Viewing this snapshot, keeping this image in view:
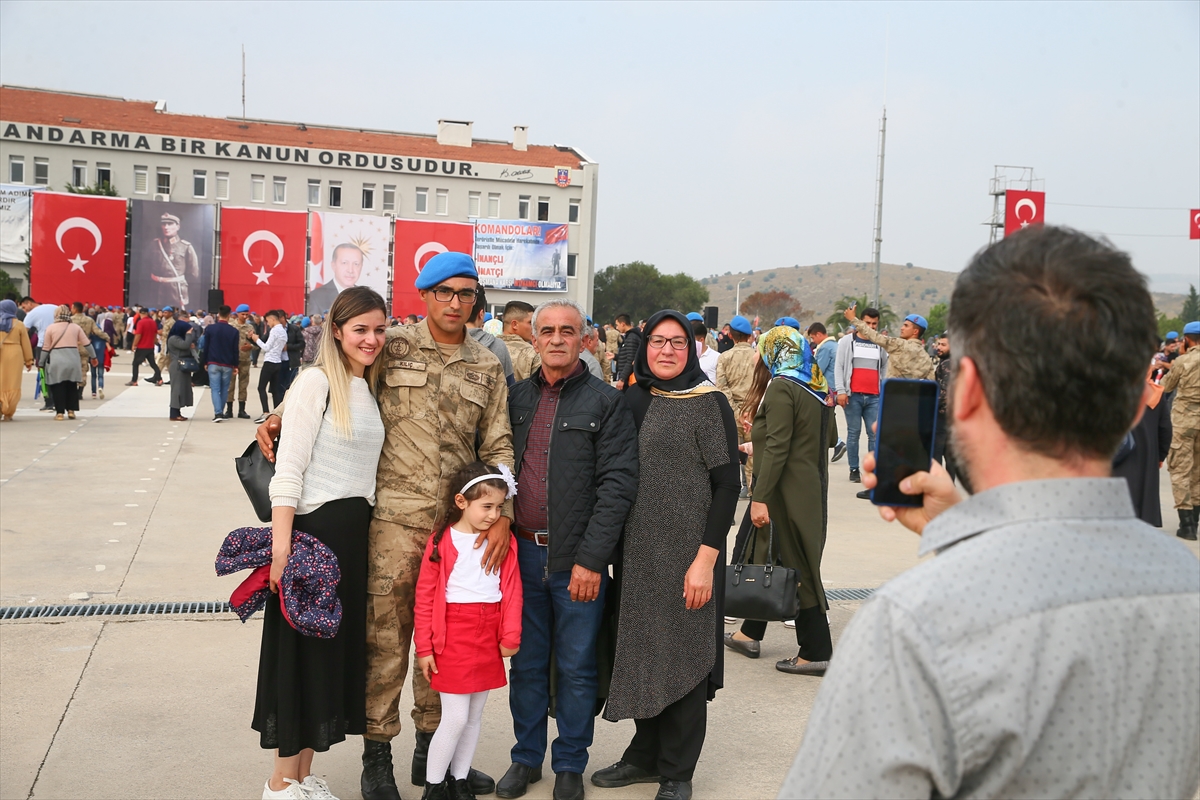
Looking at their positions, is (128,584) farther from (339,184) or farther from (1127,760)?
(339,184)

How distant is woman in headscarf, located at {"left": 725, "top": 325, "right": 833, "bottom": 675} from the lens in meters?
5.20

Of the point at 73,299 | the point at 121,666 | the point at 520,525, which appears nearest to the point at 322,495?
the point at 520,525

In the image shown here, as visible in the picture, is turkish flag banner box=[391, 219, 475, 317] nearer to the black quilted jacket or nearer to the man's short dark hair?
the black quilted jacket

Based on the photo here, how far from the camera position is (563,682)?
12.7 ft

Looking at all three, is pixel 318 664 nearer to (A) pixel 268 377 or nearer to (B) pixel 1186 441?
(B) pixel 1186 441

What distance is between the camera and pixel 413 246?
54.8 m

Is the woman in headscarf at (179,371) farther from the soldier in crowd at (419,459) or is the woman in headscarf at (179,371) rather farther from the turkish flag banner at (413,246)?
the turkish flag banner at (413,246)

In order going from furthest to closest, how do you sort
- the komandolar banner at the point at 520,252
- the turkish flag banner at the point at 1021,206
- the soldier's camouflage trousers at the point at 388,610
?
the komandolar banner at the point at 520,252 < the turkish flag banner at the point at 1021,206 < the soldier's camouflage trousers at the point at 388,610

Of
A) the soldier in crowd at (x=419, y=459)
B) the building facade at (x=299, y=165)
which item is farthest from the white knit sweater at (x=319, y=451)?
the building facade at (x=299, y=165)

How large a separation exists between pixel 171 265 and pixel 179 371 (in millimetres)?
38854

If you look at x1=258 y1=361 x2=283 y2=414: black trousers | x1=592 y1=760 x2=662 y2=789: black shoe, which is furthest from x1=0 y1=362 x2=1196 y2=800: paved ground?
x1=258 y1=361 x2=283 y2=414: black trousers

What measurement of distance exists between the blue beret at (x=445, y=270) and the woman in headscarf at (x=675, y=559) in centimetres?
75

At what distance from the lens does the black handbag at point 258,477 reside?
3.50m

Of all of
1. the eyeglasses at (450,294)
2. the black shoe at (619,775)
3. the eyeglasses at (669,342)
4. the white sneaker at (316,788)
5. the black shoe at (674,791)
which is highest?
the eyeglasses at (450,294)
